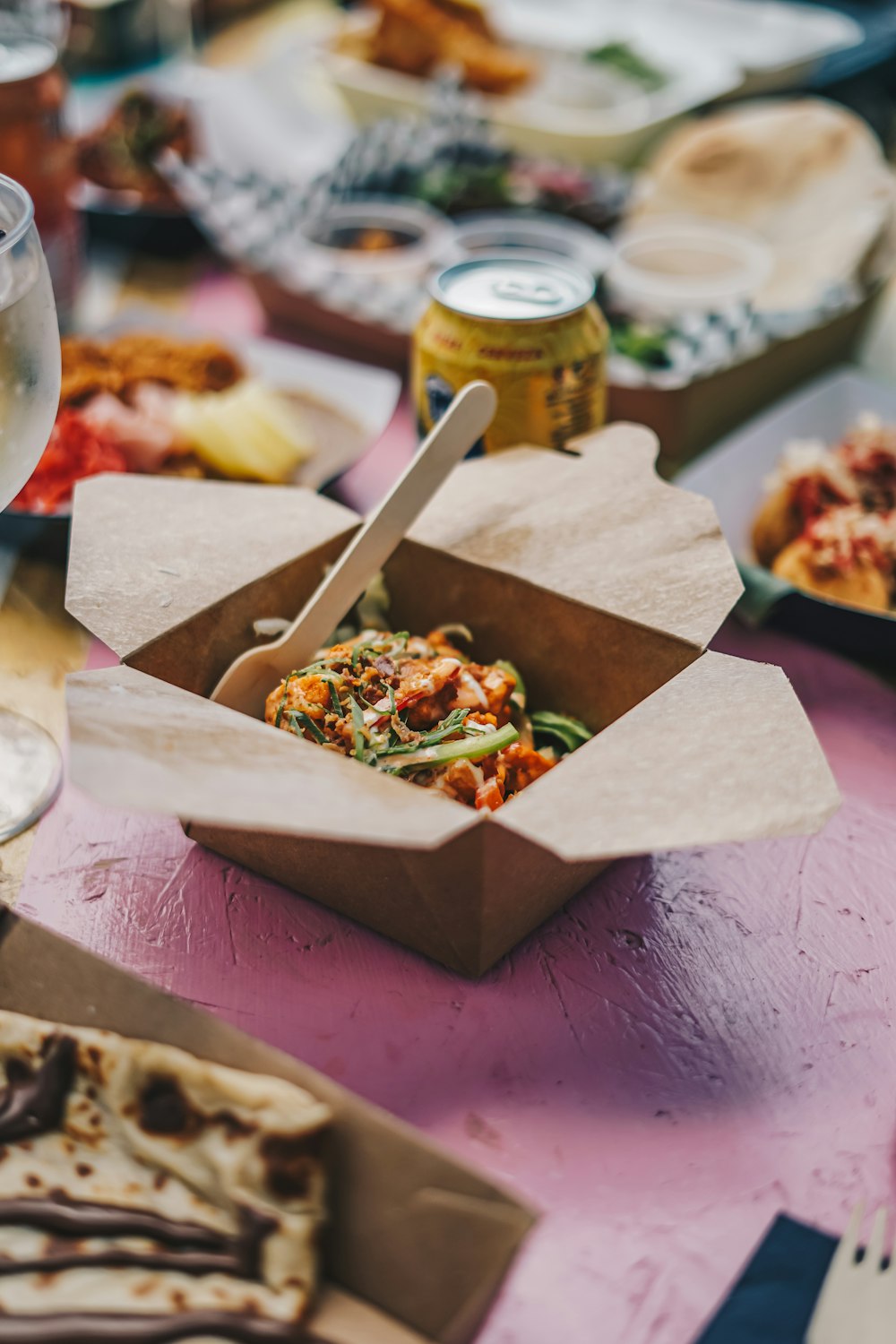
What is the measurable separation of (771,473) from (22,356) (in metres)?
0.99

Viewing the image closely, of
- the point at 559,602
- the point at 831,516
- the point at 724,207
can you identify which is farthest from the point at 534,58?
the point at 559,602

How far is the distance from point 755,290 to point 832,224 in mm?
266

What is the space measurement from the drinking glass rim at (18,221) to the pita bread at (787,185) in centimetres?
129

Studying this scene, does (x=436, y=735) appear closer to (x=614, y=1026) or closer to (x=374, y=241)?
(x=614, y=1026)

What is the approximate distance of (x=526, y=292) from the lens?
47.9 inches

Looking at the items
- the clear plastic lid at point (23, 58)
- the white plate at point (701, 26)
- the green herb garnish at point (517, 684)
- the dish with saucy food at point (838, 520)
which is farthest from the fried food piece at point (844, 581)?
the white plate at point (701, 26)

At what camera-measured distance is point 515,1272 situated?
706 millimetres

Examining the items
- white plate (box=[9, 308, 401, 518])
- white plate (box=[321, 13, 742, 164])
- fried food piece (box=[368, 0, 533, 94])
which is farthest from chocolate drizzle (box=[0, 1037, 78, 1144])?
fried food piece (box=[368, 0, 533, 94])

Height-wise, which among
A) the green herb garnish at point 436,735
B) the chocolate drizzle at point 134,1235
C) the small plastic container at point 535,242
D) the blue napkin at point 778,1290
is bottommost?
the chocolate drizzle at point 134,1235

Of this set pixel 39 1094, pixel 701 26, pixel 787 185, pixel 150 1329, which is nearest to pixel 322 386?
pixel 787 185

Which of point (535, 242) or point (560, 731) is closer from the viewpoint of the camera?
point (560, 731)

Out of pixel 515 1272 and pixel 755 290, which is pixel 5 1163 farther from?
pixel 755 290

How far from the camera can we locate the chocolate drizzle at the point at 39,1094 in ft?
2.34

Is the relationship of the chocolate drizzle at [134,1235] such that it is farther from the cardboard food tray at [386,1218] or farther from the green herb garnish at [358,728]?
the green herb garnish at [358,728]
